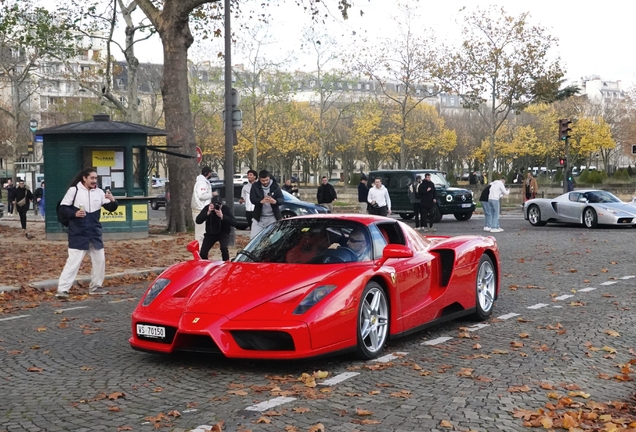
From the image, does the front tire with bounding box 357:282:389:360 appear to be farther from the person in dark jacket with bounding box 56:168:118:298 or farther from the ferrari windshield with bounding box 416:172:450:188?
the ferrari windshield with bounding box 416:172:450:188

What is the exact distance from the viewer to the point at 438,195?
102ft

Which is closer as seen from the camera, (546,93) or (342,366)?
(342,366)

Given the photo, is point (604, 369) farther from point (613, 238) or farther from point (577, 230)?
point (577, 230)

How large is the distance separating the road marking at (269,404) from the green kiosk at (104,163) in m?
17.4

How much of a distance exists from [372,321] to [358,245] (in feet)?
2.52

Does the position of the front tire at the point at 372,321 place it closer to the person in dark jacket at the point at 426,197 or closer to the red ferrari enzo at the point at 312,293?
the red ferrari enzo at the point at 312,293

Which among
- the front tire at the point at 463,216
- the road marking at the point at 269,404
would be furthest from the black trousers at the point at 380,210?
the road marking at the point at 269,404

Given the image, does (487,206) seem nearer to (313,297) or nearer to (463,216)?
(463,216)

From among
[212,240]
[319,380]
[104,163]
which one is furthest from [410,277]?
[104,163]

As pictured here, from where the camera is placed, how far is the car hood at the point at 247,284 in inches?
263

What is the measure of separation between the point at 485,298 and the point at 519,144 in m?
83.4

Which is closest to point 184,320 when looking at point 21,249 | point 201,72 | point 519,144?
point 21,249

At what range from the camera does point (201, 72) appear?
6694cm

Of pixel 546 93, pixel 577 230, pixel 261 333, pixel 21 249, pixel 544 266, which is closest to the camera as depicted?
pixel 261 333
